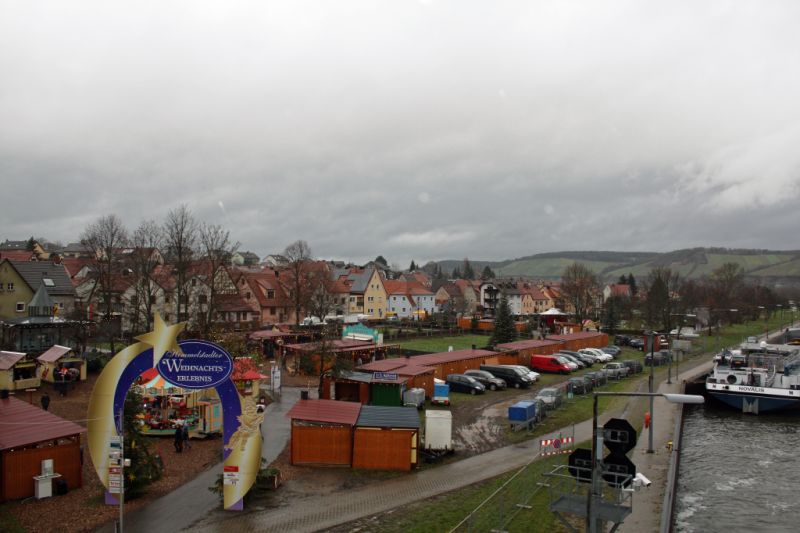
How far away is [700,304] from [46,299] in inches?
4034

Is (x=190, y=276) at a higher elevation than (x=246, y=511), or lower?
higher

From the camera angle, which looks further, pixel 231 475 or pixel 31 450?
pixel 31 450

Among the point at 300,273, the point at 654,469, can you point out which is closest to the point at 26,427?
the point at 654,469

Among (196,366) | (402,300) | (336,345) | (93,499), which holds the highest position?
(402,300)

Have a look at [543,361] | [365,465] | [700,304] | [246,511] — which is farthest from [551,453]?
[700,304]

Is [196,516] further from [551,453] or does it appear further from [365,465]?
[551,453]

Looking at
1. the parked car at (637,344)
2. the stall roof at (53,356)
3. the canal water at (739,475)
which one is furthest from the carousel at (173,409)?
the parked car at (637,344)

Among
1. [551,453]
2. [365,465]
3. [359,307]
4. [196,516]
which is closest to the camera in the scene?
[196,516]

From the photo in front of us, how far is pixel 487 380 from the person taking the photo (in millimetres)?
41094

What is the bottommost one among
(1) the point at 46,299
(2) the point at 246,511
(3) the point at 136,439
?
(2) the point at 246,511

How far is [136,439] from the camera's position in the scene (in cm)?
1994

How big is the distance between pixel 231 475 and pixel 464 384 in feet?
74.7

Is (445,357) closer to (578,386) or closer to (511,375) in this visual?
(511,375)

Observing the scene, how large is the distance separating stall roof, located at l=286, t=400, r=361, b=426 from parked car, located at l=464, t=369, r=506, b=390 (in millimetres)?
17582
